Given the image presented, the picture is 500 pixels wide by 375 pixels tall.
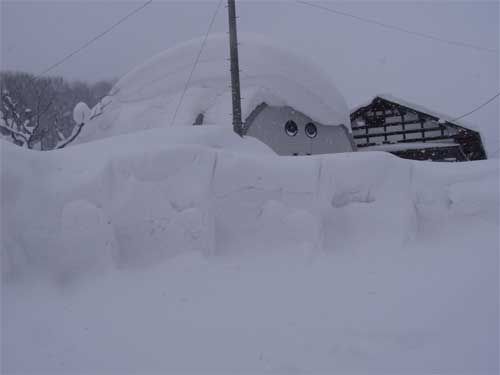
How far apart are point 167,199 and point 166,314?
4.86ft

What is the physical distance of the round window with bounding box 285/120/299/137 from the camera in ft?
46.3

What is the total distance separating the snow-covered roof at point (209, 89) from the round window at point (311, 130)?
415 millimetres

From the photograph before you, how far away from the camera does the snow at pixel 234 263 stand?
10.2 ft

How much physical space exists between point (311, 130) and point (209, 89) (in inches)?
186

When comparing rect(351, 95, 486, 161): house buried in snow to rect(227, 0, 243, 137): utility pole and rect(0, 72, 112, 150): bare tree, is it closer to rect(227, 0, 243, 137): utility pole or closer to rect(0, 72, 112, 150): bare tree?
rect(227, 0, 243, 137): utility pole

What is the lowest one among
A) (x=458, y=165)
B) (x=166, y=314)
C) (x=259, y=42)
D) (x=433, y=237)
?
(x=166, y=314)

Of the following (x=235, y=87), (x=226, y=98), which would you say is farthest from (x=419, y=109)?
(x=235, y=87)

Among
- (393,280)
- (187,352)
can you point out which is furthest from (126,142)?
(393,280)

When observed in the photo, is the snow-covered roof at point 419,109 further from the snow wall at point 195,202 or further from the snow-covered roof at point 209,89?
the snow wall at point 195,202

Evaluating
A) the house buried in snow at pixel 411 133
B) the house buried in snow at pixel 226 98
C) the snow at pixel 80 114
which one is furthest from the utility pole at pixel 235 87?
the house buried in snow at pixel 411 133

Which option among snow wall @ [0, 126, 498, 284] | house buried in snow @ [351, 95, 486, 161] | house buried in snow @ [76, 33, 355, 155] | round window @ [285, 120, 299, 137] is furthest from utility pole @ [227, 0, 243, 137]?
house buried in snow @ [351, 95, 486, 161]

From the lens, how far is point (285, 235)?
4.81 metres

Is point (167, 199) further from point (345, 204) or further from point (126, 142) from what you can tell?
point (345, 204)

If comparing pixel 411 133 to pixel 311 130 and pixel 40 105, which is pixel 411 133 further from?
pixel 40 105
